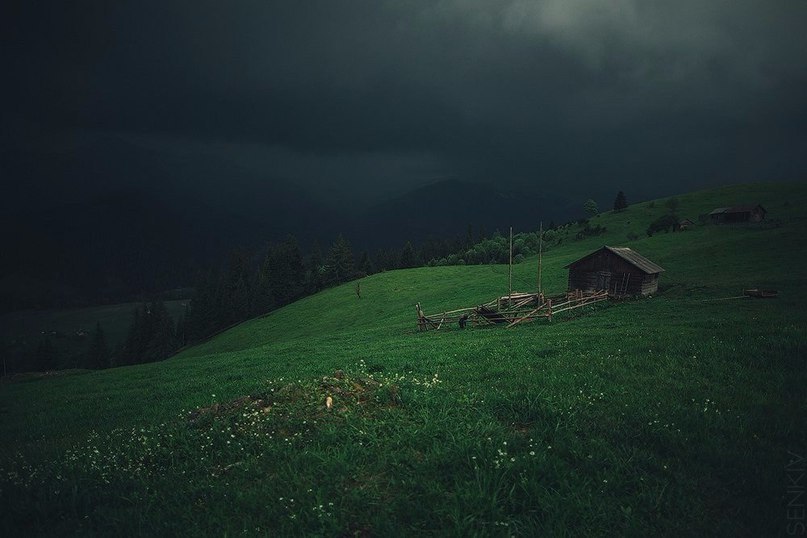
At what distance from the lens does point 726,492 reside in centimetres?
526

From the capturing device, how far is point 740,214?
83.1 metres

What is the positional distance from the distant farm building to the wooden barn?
62145 mm

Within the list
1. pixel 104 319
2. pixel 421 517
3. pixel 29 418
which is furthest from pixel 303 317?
pixel 104 319

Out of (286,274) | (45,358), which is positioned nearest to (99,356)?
(45,358)

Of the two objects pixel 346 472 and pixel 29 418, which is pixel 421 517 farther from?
pixel 29 418

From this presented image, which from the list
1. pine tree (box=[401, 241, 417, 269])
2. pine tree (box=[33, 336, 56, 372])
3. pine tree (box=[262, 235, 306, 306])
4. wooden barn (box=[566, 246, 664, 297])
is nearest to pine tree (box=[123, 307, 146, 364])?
pine tree (box=[33, 336, 56, 372])

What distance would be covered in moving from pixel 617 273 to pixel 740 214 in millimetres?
67267

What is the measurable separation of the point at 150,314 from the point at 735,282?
4745 inches

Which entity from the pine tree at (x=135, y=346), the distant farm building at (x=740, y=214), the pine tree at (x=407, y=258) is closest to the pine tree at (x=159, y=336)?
the pine tree at (x=135, y=346)

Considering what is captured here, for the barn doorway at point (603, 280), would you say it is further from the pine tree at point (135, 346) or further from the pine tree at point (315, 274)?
the pine tree at point (135, 346)

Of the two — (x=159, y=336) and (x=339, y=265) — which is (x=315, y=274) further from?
(x=159, y=336)

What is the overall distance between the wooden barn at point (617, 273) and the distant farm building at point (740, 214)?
6214 centimetres

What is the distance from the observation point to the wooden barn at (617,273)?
131 feet

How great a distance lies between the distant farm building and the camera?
8125 centimetres
